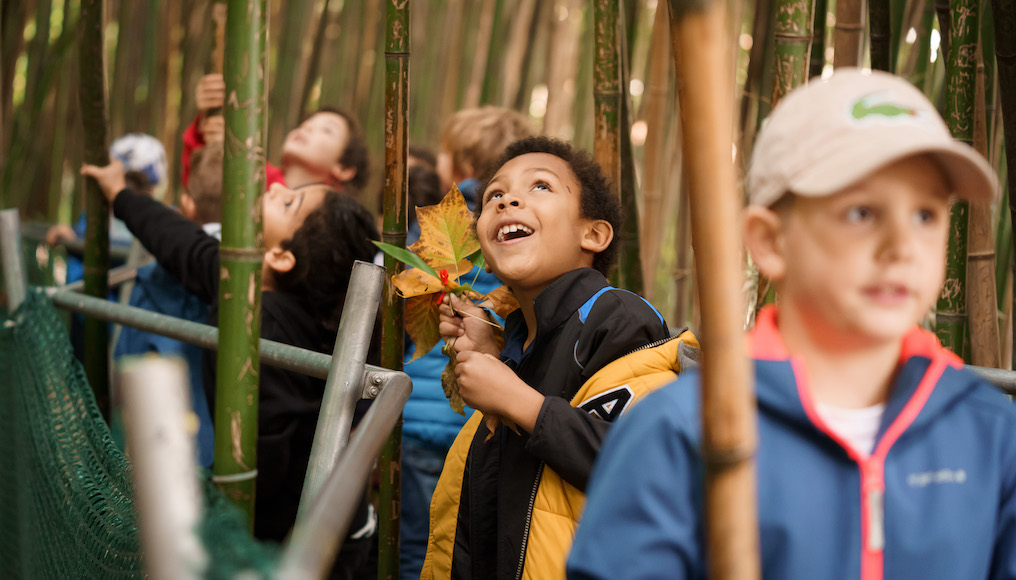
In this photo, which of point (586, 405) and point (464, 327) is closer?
point (586, 405)

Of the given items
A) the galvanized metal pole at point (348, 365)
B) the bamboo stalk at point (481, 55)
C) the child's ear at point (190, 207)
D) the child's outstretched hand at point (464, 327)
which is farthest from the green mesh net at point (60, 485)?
the bamboo stalk at point (481, 55)

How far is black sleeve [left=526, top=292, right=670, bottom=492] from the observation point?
898 millimetres

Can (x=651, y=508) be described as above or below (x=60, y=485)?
above

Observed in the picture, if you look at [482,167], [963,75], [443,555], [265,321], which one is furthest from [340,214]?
[963,75]

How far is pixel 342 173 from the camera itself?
7.34 ft

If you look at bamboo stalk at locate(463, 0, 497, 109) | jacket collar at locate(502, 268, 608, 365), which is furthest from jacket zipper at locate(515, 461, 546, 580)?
bamboo stalk at locate(463, 0, 497, 109)

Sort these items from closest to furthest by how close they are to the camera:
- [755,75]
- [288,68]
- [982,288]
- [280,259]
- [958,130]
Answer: [958,130] < [982,288] < [755,75] < [280,259] < [288,68]

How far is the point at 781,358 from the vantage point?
1.86 feet

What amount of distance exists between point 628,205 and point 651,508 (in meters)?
0.96

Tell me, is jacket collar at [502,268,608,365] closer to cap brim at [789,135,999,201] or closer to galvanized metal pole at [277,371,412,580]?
galvanized metal pole at [277,371,412,580]

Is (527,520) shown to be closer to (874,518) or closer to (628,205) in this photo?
(874,518)

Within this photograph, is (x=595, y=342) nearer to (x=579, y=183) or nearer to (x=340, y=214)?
(x=579, y=183)

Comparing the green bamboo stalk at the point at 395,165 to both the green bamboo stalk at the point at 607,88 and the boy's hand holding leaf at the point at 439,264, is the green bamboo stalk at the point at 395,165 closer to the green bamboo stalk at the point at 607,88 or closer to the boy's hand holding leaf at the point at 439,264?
the boy's hand holding leaf at the point at 439,264

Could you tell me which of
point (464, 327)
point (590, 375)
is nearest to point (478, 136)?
point (464, 327)
